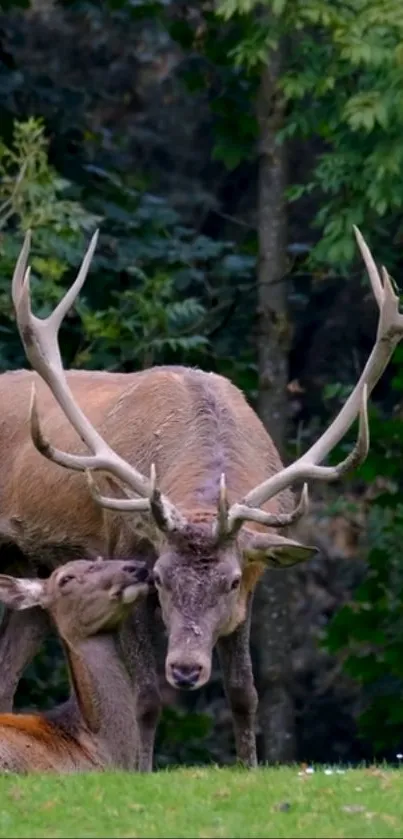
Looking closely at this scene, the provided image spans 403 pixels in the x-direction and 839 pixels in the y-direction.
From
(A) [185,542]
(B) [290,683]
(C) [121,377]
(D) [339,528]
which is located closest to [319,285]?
(D) [339,528]

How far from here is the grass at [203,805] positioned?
767 centimetres

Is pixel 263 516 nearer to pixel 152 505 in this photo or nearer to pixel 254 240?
pixel 152 505

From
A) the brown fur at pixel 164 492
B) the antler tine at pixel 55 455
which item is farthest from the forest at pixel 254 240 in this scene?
the antler tine at pixel 55 455

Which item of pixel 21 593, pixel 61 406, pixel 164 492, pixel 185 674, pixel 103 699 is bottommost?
pixel 103 699

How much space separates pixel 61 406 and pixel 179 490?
2.46 ft

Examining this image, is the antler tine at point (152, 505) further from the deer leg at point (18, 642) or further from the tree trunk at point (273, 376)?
the tree trunk at point (273, 376)

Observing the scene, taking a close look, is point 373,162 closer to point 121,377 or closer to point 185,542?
point 121,377

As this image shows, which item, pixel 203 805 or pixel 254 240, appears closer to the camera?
pixel 203 805

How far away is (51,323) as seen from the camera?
10844mm

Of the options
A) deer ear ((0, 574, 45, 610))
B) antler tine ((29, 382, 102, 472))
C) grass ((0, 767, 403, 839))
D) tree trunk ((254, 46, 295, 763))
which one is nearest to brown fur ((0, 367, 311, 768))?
antler tine ((29, 382, 102, 472))

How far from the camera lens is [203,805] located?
807cm

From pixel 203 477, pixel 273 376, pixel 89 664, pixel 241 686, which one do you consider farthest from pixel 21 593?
pixel 273 376

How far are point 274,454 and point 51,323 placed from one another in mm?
1201

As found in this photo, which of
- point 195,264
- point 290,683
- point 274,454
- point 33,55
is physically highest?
point 33,55
